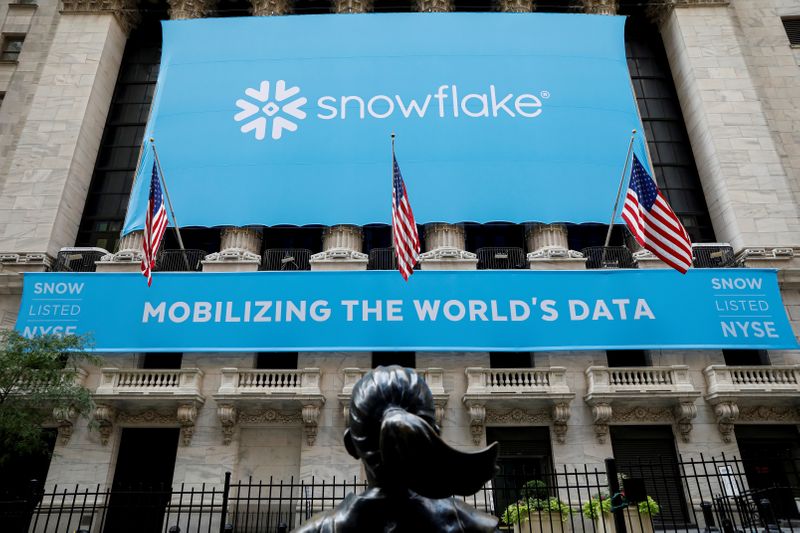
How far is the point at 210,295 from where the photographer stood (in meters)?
21.8

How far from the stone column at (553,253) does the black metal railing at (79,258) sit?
17.8 metres

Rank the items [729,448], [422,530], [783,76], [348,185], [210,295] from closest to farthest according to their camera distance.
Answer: [422,530] < [729,448] < [210,295] < [348,185] < [783,76]

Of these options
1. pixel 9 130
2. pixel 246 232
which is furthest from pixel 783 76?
pixel 9 130

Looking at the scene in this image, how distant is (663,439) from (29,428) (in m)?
20.3

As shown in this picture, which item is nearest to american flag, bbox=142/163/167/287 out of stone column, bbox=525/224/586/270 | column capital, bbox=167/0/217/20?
stone column, bbox=525/224/586/270

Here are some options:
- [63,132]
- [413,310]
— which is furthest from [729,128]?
[63,132]

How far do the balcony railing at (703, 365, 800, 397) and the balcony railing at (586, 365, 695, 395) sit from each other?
89 cm

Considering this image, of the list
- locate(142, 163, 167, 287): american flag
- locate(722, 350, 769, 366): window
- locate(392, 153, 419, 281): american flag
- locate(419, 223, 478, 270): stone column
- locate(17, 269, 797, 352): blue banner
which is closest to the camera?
locate(392, 153, 419, 281): american flag

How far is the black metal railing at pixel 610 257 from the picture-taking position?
2389 cm

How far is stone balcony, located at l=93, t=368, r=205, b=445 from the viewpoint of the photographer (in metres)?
20.2

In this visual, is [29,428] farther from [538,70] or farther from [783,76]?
[783,76]

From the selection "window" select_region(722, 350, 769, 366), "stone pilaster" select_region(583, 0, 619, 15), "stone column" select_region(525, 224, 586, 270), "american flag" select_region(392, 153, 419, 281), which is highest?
"stone pilaster" select_region(583, 0, 619, 15)

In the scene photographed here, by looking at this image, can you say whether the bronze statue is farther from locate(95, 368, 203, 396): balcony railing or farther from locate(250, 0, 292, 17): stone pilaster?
A: locate(250, 0, 292, 17): stone pilaster

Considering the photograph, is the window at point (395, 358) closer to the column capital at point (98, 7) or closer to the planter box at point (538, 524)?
the planter box at point (538, 524)
